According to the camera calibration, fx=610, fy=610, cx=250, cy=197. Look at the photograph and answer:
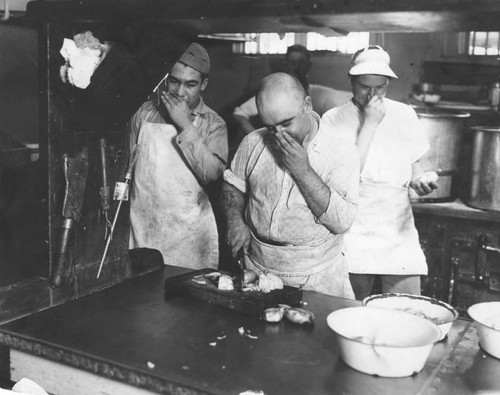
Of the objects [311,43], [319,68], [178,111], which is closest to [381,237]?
[178,111]

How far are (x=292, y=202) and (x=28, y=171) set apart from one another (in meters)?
1.84

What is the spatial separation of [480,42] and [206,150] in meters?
5.88

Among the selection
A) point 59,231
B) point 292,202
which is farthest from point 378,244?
point 59,231

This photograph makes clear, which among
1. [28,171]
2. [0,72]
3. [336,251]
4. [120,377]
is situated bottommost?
[120,377]

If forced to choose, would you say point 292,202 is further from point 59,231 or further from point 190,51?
point 190,51

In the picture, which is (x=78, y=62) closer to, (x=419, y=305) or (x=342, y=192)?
(x=342, y=192)

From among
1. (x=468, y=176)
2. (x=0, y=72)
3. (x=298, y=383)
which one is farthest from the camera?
(x=468, y=176)

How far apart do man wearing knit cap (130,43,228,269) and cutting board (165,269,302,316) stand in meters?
1.15

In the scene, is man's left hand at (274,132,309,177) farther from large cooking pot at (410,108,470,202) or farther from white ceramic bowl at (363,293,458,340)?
large cooking pot at (410,108,470,202)

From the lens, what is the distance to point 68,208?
2.41 meters

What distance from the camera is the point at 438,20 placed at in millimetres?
1652

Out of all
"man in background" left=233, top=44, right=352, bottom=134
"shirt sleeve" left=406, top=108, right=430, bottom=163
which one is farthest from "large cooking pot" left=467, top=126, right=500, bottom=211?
"man in background" left=233, top=44, right=352, bottom=134

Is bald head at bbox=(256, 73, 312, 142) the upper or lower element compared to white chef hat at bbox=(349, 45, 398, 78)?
lower

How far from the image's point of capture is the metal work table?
1778 mm
